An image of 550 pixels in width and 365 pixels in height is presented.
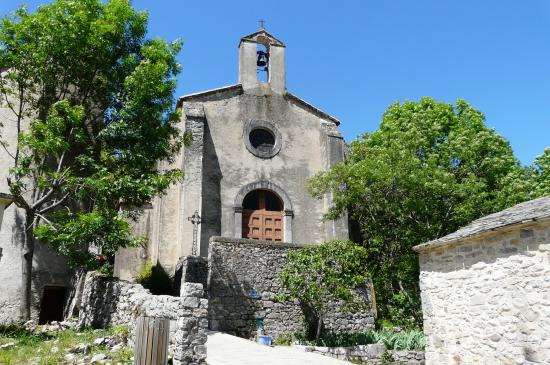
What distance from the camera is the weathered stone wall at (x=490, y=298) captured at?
7.97 m

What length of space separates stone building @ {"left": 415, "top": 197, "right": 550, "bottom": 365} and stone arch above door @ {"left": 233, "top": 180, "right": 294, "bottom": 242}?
8886 millimetres

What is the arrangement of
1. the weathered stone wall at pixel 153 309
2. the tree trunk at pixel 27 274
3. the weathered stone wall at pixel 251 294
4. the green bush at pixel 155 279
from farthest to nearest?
the green bush at pixel 155 279
the weathered stone wall at pixel 251 294
the tree trunk at pixel 27 274
the weathered stone wall at pixel 153 309

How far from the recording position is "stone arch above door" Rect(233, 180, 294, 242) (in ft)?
61.1

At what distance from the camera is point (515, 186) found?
16.7 meters

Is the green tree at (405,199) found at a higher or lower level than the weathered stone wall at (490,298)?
higher

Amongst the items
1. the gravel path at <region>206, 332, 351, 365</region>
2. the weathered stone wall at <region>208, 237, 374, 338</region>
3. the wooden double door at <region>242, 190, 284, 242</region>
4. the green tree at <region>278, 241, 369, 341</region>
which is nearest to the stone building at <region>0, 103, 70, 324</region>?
the weathered stone wall at <region>208, 237, 374, 338</region>

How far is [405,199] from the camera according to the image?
1559 cm

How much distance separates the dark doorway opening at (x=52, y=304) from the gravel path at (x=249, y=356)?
5.76m

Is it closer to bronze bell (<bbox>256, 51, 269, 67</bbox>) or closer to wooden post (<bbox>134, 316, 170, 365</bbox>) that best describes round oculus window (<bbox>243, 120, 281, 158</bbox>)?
bronze bell (<bbox>256, 51, 269, 67</bbox>)

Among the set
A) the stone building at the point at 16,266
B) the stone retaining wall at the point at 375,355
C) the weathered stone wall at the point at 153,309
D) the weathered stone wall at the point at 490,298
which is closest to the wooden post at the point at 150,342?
the weathered stone wall at the point at 153,309

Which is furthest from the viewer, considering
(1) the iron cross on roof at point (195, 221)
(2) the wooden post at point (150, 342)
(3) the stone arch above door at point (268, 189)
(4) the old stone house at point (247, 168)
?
(3) the stone arch above door at point (268, 189)

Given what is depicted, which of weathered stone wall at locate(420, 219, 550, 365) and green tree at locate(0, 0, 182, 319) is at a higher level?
green tree at locate(0, 0, 182, 319)

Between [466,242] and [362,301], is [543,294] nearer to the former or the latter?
[466,242]

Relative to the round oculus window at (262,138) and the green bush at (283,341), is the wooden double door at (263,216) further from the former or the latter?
the green bush at (283,341)
